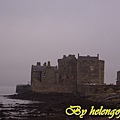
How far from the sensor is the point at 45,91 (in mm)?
61906

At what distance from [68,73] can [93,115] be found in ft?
143

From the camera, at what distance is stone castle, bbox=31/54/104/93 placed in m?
62.3

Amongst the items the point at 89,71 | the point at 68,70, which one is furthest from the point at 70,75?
the point at 89,71

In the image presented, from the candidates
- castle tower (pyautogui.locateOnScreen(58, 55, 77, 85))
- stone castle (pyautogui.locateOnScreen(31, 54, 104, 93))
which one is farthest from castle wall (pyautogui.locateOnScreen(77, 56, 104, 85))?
castle tower (pyautogui.locateOnScreen(58, 55, 77, 85))

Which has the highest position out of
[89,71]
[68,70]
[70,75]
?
[68,70]

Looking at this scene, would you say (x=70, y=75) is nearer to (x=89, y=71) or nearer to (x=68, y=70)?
(x=68, y=70)

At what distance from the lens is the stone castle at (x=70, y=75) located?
205 feet

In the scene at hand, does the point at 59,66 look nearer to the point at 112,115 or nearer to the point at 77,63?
the point at 77,63

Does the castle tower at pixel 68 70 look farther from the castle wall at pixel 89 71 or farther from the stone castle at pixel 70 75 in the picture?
the castle wall at pixel 89 71

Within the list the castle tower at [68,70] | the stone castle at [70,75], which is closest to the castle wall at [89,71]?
the stone castle at [70,75]

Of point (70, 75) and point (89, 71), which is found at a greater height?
point (89, 71)

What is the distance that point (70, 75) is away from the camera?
218 ft

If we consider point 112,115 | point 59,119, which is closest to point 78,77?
point 59,119

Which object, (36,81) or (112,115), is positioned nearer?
(112,115)
